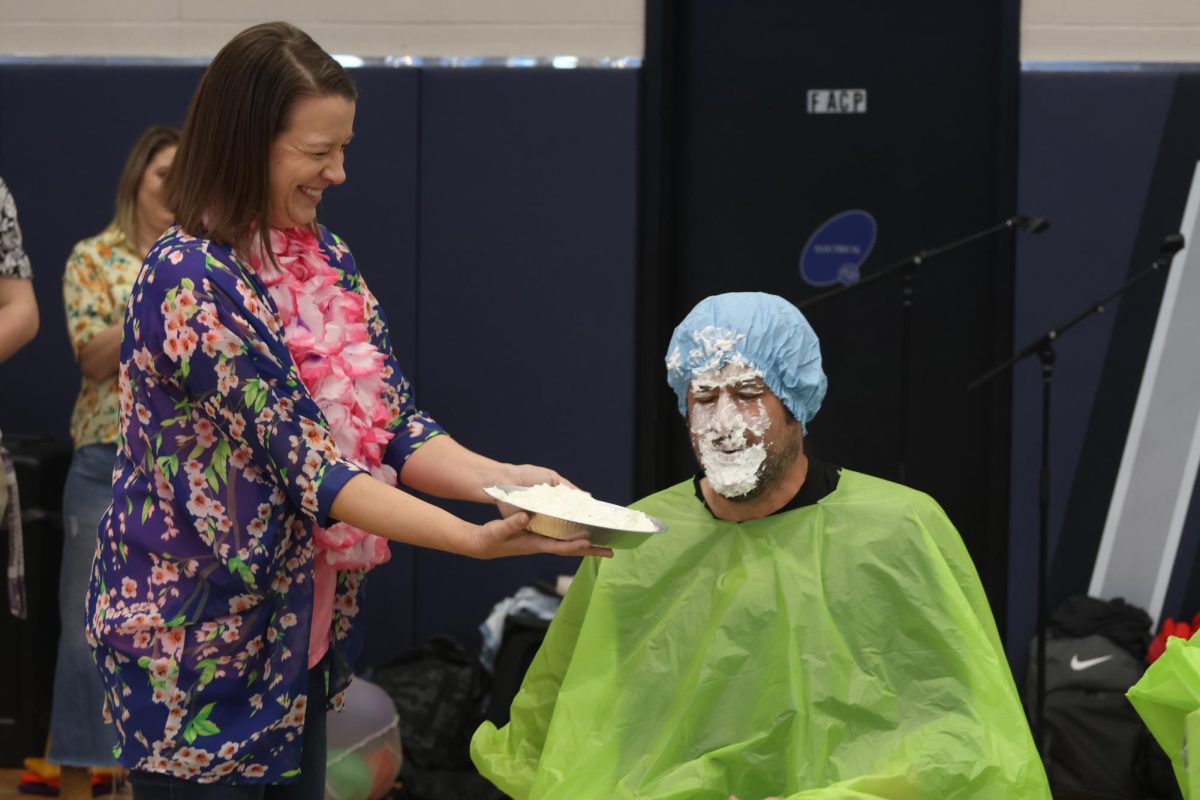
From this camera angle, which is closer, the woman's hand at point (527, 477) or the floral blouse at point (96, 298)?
the woman's hand at point (527, 477)

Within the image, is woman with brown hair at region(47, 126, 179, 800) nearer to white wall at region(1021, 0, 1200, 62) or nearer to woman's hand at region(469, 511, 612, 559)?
woman's hand at region(469, 511, 612, 559)

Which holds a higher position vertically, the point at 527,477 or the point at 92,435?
the point at 527,477

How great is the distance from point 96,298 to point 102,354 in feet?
0.57

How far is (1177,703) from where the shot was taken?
2.01m

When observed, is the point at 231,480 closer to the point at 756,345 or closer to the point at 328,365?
the point at 328,365

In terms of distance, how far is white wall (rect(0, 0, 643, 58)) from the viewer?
13.1 ft

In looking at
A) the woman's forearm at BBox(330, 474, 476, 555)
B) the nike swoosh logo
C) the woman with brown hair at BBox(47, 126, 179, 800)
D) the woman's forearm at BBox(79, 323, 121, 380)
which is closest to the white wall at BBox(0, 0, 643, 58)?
the woman with brown hair at BBox(47, 126, 179, 800)

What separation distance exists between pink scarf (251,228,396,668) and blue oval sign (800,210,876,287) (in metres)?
2.30

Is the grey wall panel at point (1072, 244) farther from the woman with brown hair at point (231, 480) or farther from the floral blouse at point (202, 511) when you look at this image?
the floral blouse at point (202, 511)

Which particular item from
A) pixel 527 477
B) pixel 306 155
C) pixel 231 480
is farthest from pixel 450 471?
pixel 306 155

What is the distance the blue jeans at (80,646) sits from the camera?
330 cm

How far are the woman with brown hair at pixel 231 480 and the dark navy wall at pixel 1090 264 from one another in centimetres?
236

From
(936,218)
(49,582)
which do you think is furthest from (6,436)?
(936,218)

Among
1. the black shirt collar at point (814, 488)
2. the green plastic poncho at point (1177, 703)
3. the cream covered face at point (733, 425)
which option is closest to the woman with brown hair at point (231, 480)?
the cream covered face at point (733, 425)
